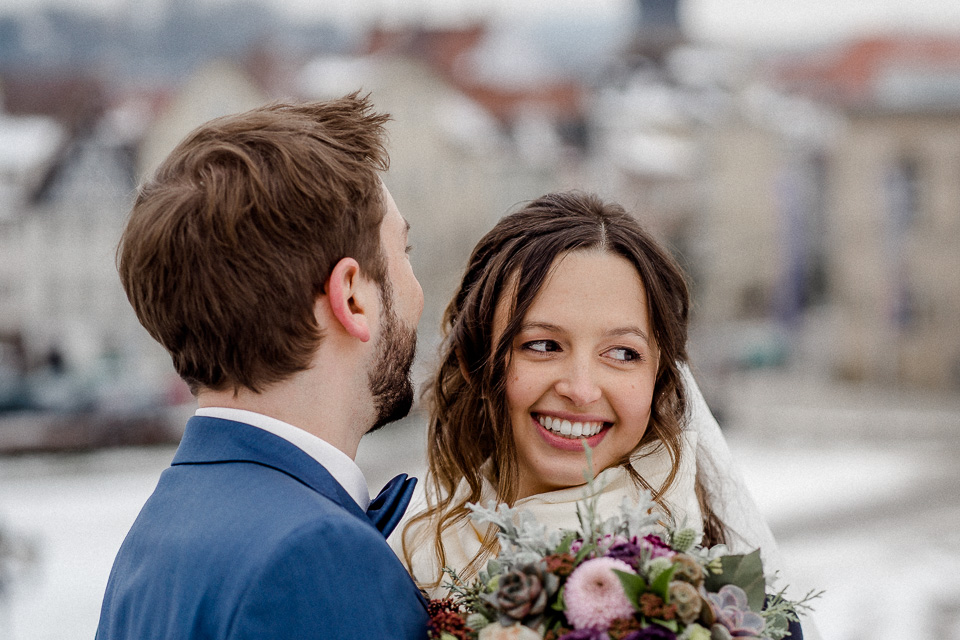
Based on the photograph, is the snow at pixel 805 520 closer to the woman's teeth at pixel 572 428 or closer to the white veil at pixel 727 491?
the white veil at pixel 727 491

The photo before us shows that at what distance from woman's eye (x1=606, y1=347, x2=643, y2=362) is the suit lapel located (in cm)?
67

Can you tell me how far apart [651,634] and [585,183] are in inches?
848

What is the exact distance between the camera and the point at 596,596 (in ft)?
4.39

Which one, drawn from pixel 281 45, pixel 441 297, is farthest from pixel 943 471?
pixel 281 45

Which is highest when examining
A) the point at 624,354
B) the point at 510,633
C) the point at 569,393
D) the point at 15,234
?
the point at 15,234

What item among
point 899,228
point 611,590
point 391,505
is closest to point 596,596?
point 611,590

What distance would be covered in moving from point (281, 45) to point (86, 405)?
13.3 m

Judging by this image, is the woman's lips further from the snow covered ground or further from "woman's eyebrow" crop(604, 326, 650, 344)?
the snow covered ground

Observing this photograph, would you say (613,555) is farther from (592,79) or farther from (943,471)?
(592,79)

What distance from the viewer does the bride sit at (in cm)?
199

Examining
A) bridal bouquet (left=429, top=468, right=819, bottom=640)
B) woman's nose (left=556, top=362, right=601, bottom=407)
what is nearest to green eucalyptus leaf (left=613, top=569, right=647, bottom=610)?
bridal bouquet (left=429, top=468, right=819, bottom=640)

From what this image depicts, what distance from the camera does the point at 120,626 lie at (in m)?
1.56

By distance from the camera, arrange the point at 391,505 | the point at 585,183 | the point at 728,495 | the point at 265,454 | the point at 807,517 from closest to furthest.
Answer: the point at 265,454 < the point at 391,505 < the point at 728,495 < the point at 807,517 < the point at 585,183

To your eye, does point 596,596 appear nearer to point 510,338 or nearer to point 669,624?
point 669,624
